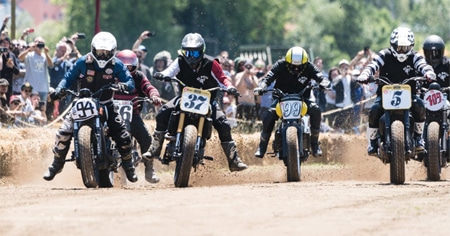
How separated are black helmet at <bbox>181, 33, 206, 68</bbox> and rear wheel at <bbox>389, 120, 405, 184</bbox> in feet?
8.81

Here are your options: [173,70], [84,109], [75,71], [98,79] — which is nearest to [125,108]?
[173,70]

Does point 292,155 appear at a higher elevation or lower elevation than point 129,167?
higher

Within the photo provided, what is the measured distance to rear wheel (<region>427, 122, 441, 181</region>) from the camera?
1766cm

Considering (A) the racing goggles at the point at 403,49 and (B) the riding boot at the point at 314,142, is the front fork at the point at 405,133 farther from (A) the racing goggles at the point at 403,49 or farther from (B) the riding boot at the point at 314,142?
(B) the riding boot at the point at 314,142

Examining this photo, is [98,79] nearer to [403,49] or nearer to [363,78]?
[363,78]

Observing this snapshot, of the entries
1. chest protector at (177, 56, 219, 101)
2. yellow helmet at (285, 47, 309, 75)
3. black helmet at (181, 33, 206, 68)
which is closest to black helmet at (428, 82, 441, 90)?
yellow helmet at (285, 47, 309, 75)

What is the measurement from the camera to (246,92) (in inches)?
1013

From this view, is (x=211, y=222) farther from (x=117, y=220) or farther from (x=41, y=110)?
(x=41, y=110)

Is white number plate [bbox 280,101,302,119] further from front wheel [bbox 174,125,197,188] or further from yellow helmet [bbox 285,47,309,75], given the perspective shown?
front wheel [bbox 174,125,197,188]

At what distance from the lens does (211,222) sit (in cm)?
1164

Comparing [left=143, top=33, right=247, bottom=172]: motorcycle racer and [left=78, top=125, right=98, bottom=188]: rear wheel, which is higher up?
[left=143, top=33, right=247, bottom=172]: motorcycle racer

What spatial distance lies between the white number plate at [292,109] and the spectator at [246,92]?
25.6 ft

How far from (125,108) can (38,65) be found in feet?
21.7

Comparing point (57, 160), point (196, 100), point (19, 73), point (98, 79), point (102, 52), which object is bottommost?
point (57, 160)
